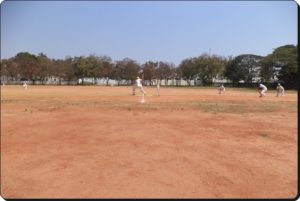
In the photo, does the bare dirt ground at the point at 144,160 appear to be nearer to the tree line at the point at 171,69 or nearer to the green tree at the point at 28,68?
the tree line at the point at 171,69

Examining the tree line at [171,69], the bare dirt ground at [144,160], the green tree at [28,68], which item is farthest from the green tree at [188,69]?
the bare dirt ground at [144,160]

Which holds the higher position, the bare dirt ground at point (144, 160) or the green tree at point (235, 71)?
the green tree at point (235, 71)

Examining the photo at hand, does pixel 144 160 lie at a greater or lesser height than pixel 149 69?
lesser

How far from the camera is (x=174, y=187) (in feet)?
18.6

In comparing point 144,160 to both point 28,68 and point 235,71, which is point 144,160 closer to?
point 235,71

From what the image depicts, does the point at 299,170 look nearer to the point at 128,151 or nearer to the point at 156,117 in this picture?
the point at 128,151

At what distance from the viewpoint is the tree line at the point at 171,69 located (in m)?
57.9

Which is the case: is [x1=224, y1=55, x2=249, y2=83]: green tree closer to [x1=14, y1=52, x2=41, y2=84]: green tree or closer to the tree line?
the tree line

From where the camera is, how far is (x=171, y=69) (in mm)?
78000

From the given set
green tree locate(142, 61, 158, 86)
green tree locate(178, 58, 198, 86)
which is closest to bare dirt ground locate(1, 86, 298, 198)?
green tree locate(178, 58, 198, 86)

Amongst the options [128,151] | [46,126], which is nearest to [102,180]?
[128,151]

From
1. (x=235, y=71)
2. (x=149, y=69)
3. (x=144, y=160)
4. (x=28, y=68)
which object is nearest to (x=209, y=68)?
(x=235, y=71)

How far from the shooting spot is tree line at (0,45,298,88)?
57938 mm

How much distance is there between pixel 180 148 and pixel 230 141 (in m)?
1.47
